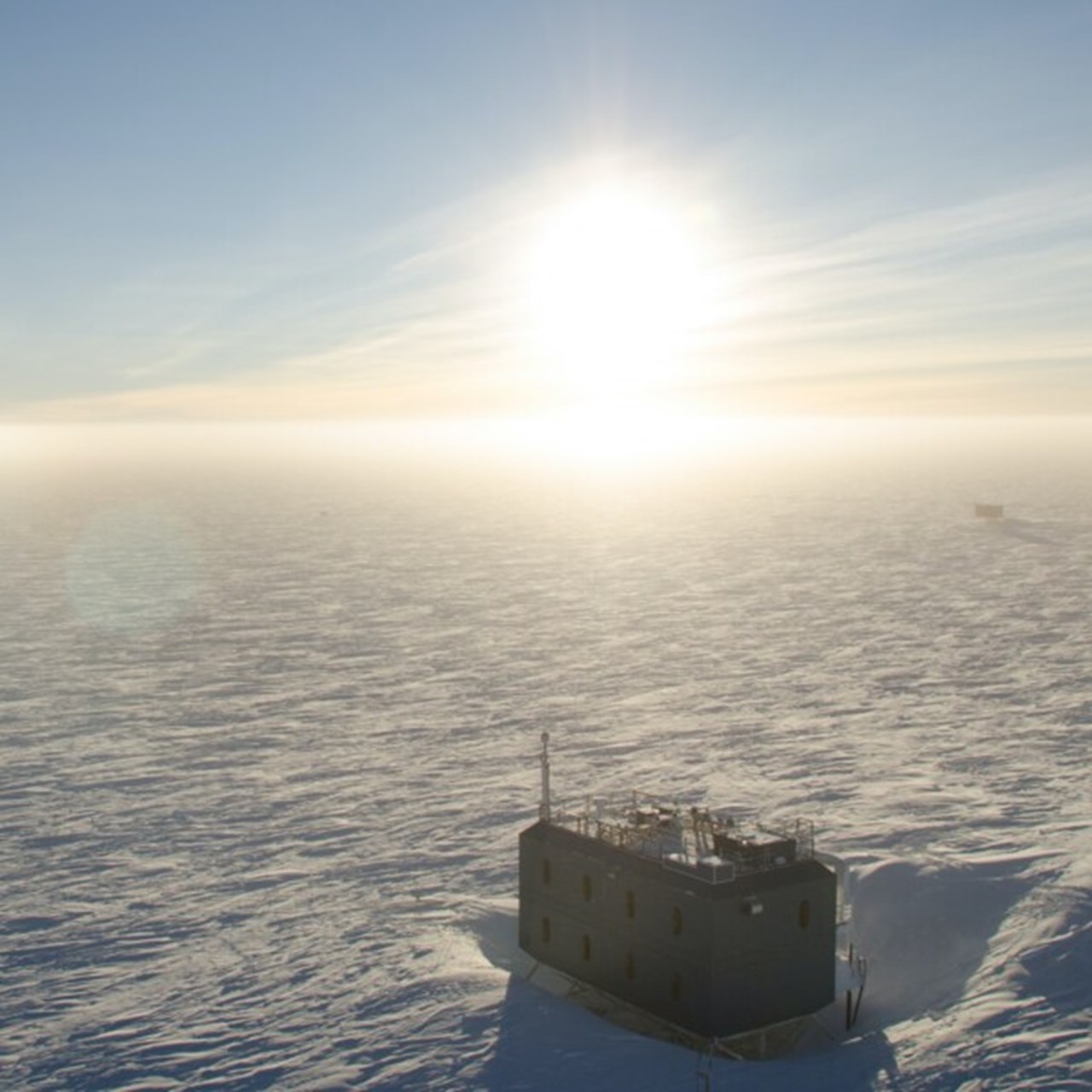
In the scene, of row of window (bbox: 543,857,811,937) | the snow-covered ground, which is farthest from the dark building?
the snow-covered ground

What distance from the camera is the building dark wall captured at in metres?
37.9

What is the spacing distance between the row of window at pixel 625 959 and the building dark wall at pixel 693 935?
1.6 inches

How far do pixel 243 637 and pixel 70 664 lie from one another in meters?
15.1

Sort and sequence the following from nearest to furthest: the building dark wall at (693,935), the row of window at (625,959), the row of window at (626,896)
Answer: the building dark wall at (693,935) → the row of window at (626,896) → the row of window at (625,959)

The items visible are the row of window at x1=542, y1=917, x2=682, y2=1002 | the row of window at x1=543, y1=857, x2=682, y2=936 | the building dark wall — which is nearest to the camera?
the building dark wall

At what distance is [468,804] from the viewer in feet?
205

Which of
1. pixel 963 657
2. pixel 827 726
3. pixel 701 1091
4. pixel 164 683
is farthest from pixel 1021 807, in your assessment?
pixel 164 683

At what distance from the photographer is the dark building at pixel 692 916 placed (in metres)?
38.0

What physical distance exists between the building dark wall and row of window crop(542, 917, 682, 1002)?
0.13 feet

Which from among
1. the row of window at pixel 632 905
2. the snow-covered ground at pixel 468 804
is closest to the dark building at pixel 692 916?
the row of window at pixel 632 905

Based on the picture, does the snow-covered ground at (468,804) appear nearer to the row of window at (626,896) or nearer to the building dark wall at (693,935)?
the building dark wall at (693,935)

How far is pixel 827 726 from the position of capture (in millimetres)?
75688

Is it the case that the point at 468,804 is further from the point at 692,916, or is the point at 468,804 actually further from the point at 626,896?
the point at 692,916

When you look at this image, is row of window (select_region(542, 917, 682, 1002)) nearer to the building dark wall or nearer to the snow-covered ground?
the building dark wall
